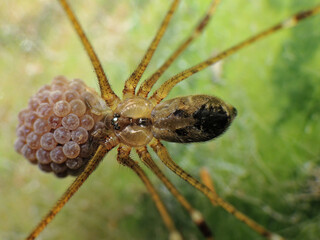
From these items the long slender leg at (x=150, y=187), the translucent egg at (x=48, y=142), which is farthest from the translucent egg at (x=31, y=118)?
the long slender leg at (x=150, y=187)

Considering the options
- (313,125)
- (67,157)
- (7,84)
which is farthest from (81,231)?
(313,125)

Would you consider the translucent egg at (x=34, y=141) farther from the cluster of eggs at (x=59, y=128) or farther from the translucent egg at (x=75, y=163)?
the translucent egg at (x=75, y=163)

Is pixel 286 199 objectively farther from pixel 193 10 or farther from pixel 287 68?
pixel 193 10

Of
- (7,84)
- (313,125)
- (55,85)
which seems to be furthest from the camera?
(7,84)

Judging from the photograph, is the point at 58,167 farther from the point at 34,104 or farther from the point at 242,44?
the point at 242,44

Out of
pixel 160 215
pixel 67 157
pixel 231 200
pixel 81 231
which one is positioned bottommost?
pixel 81 231

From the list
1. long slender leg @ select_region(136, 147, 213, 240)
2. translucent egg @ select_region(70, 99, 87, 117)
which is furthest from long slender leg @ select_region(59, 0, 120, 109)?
long slender leg @ select_region(136, 147, 213, 240)
